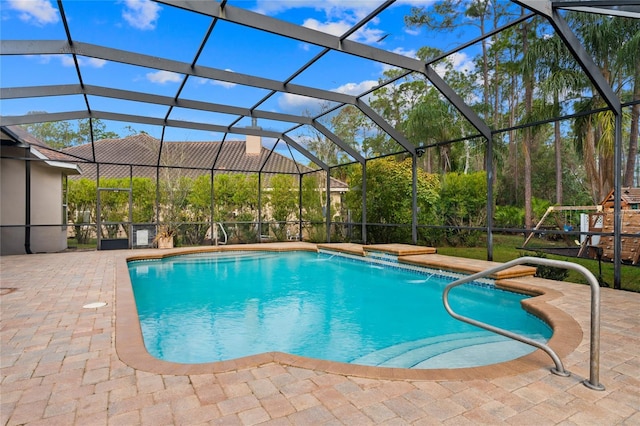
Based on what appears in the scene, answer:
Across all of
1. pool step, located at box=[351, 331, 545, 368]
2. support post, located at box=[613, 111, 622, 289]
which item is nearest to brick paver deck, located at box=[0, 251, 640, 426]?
pool step, located at box=[351, 331, 545, 368]

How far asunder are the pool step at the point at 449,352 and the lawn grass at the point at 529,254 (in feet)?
8.25

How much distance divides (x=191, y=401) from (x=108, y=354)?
4.12 feet

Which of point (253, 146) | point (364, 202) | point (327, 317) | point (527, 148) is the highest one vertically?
point (253, 146)

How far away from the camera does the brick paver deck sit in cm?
207

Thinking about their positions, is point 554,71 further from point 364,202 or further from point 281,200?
point 281,200

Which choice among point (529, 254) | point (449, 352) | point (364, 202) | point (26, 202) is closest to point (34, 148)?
point (26, 202)

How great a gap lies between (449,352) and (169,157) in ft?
37.8

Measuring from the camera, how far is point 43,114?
897 cm

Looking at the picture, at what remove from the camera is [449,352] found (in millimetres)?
3826

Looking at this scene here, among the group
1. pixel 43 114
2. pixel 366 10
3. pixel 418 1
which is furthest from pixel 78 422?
pixel 43 114

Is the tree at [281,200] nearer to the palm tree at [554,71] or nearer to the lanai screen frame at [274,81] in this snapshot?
the lanai screen frame at [274,81]

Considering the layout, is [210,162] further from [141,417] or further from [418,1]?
[141,417]

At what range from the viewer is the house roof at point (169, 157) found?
11828 millimetres

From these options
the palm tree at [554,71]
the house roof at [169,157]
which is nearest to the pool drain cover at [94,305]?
the house roof at [169,157]
